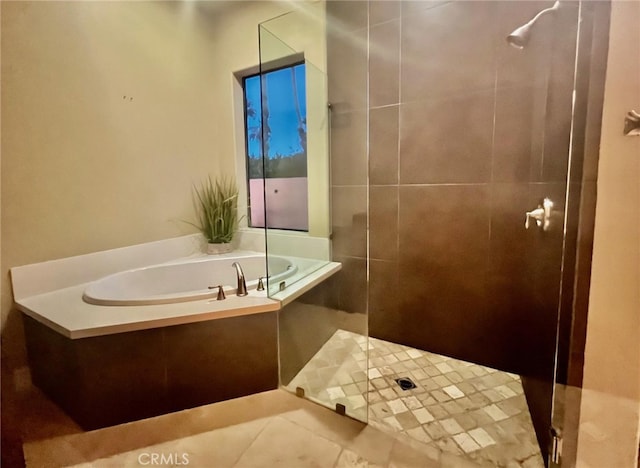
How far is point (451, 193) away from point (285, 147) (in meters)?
1.32

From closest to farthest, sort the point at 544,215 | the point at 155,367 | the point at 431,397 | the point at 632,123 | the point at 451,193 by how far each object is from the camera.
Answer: the point at 632,123 < the point at 544,215 < the point at 155,367 < the point at 431,397 < the point at 451,193

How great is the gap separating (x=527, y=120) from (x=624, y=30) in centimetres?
81

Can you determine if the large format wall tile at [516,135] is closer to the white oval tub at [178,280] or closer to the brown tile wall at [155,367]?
the white oval tub at [178,280]

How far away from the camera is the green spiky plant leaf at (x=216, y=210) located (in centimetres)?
278

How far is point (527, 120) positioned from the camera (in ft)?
5.31

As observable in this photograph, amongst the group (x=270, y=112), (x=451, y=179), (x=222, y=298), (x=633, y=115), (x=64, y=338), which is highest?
(x=270, y=112)

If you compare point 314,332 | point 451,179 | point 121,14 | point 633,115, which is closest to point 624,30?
point 633,115

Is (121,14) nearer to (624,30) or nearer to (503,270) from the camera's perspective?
(624,30)

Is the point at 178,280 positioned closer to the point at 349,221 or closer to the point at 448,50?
the point at 349,221

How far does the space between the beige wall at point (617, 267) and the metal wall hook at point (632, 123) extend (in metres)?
0.01

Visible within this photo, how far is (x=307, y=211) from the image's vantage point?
257cm

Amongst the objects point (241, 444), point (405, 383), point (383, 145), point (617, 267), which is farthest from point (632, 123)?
point (241, 444)

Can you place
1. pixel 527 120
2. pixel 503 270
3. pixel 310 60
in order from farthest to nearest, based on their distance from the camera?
pixel 310 60 → pixel 503 270 → pixel 527 120

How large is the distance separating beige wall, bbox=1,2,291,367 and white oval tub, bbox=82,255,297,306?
30 centimetres
